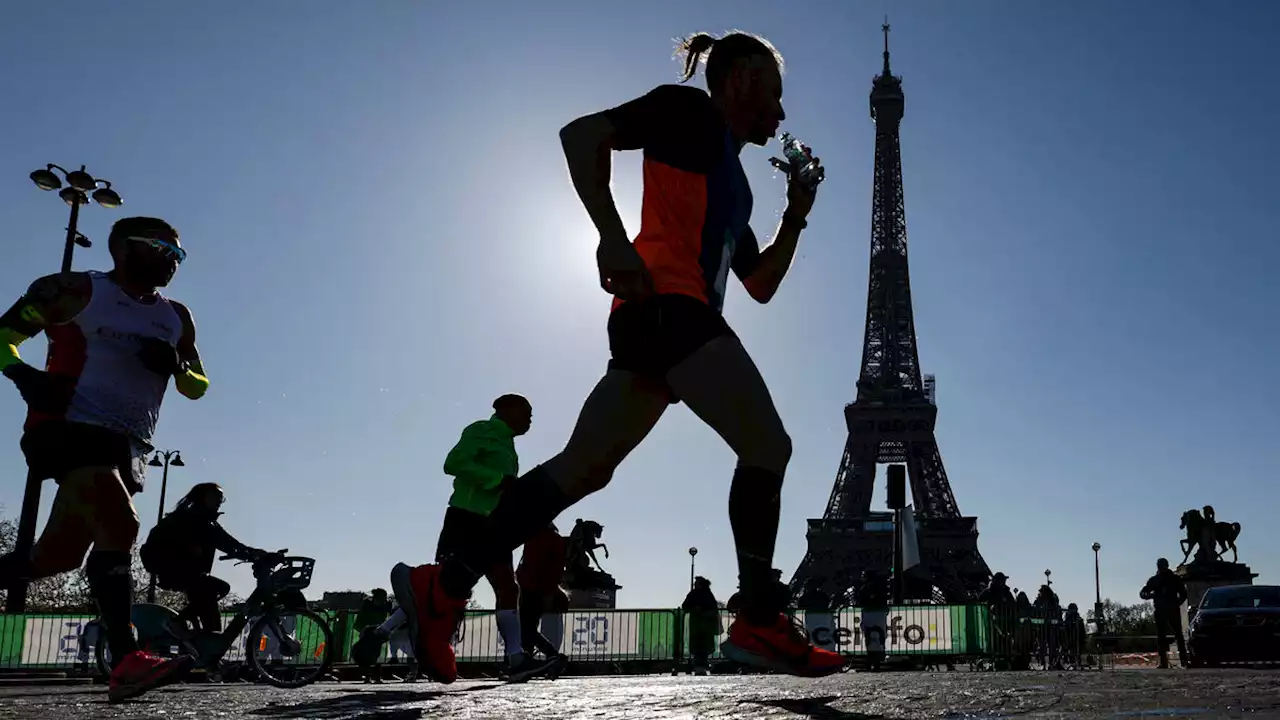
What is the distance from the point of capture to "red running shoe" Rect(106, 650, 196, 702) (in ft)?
11.8

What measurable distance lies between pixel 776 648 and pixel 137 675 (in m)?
2.09

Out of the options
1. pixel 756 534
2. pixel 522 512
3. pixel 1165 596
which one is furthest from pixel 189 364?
pixel 1165 596

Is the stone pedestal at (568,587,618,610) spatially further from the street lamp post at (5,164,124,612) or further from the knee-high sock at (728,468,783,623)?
the knee-high sock at (728,468,783,623)

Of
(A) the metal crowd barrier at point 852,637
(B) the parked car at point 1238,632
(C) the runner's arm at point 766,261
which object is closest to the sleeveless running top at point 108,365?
(C) the runner's arm at point 766,261

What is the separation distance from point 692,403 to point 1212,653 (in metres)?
13.7

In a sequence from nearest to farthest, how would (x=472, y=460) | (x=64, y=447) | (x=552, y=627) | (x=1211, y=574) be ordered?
1. (x=64, y=447)
2. (x=472, y=460)
3. (x=552, y=627)
4. (x=1211, y=574)

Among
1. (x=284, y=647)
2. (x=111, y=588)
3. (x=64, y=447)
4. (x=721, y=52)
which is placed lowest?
(x=284, y=647)

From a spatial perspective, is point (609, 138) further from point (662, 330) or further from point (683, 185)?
point (662, 330)

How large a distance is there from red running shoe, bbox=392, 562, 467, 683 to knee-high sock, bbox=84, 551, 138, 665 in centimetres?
108

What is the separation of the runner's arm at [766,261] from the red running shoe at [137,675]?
233 centimetres

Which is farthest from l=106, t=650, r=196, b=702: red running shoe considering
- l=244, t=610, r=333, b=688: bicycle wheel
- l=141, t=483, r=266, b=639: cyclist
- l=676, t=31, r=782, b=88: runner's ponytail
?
l=141, t=483, r=266, b=639: cyclist

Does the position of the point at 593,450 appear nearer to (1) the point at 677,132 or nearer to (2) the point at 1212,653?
(1) the point at 677,132

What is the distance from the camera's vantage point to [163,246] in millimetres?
4137

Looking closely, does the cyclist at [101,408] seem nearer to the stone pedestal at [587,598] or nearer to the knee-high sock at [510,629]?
the knee-high sock at [510,629]
